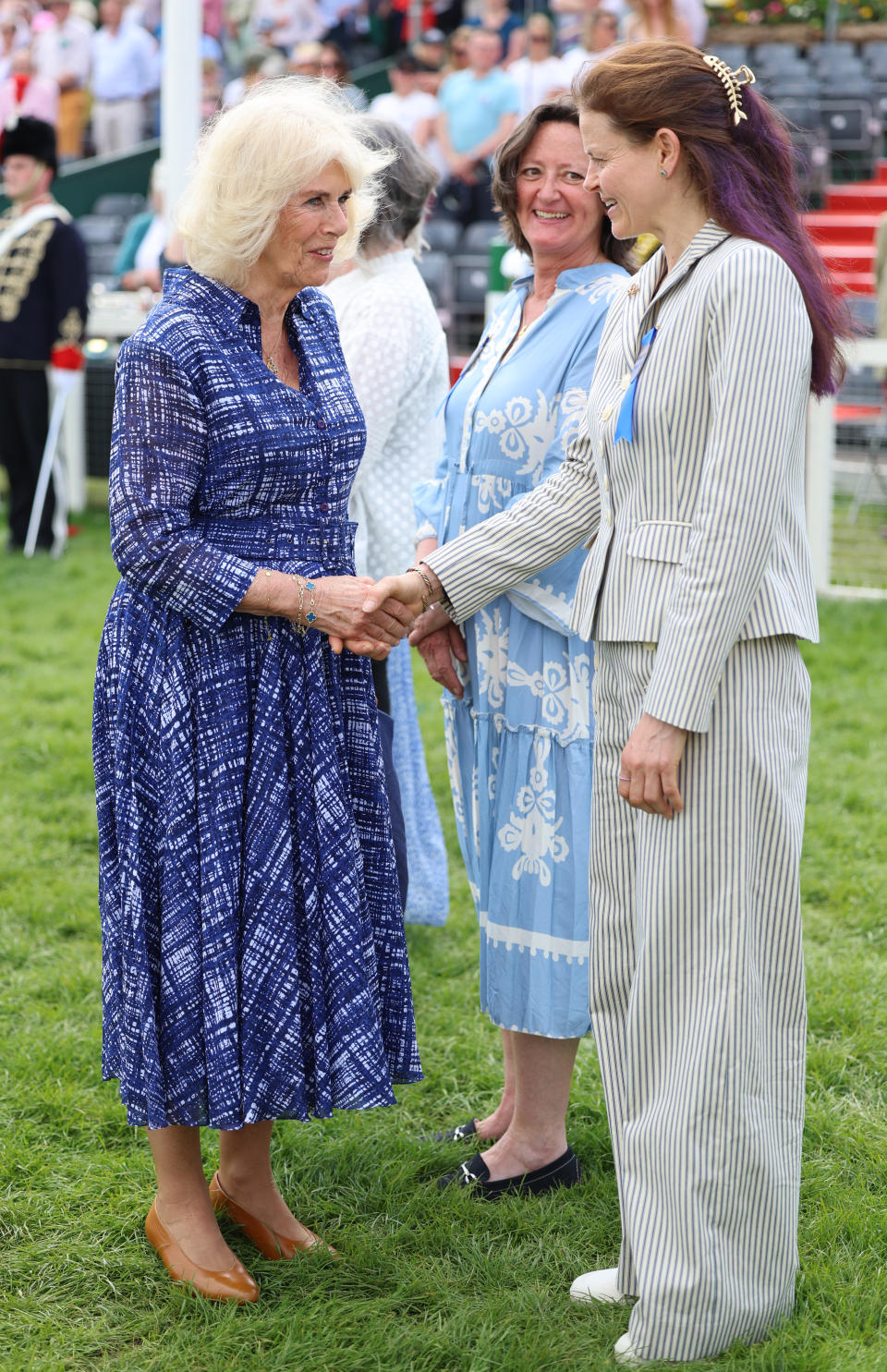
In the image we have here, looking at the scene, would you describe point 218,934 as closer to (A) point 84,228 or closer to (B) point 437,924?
(B) point 437,924

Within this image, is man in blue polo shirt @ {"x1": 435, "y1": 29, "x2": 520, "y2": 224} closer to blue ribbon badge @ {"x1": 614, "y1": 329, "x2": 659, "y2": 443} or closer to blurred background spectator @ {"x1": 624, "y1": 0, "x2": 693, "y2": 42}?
blurred background spectator @ {"x1": 624, "y1": 0, "x2": 693, "y2": 42}

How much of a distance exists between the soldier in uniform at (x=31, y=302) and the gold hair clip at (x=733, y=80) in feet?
25.2

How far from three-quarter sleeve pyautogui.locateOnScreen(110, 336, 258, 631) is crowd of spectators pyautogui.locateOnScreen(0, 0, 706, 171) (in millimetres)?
10351

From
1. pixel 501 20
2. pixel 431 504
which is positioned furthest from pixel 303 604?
pixel 501 20

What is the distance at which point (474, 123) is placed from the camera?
12398 mm

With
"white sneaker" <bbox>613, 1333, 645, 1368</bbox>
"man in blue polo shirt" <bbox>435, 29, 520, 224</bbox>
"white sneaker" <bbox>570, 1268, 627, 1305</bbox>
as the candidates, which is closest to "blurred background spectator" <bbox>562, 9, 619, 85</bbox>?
"man in blue polo shirt" <bbox>435, 29, 520, 224</bbox>

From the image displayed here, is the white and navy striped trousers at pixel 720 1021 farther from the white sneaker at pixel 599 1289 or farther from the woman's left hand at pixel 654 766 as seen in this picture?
the white sneaker at pixel 599 1289

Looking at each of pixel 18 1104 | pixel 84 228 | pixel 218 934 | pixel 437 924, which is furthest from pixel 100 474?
pixel 218 934

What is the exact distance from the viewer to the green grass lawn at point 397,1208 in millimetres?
2412

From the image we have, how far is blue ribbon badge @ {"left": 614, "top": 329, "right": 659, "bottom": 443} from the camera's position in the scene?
2.21 meters

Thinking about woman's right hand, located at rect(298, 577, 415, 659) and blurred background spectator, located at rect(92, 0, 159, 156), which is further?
blurred background spectator, located at rect(92, 0, 159, 156)

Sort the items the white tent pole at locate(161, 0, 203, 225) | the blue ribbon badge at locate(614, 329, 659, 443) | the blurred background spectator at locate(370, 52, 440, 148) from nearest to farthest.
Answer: the blue ribbon badge at locate(614, 329, 659, 443) < the white tent pole at locate(161, 0, 203, 225) < the blurred background spectator at locate(370, 52, 440, 148)

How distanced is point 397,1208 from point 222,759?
1.00 metres

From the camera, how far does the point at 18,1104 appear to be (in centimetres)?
321
